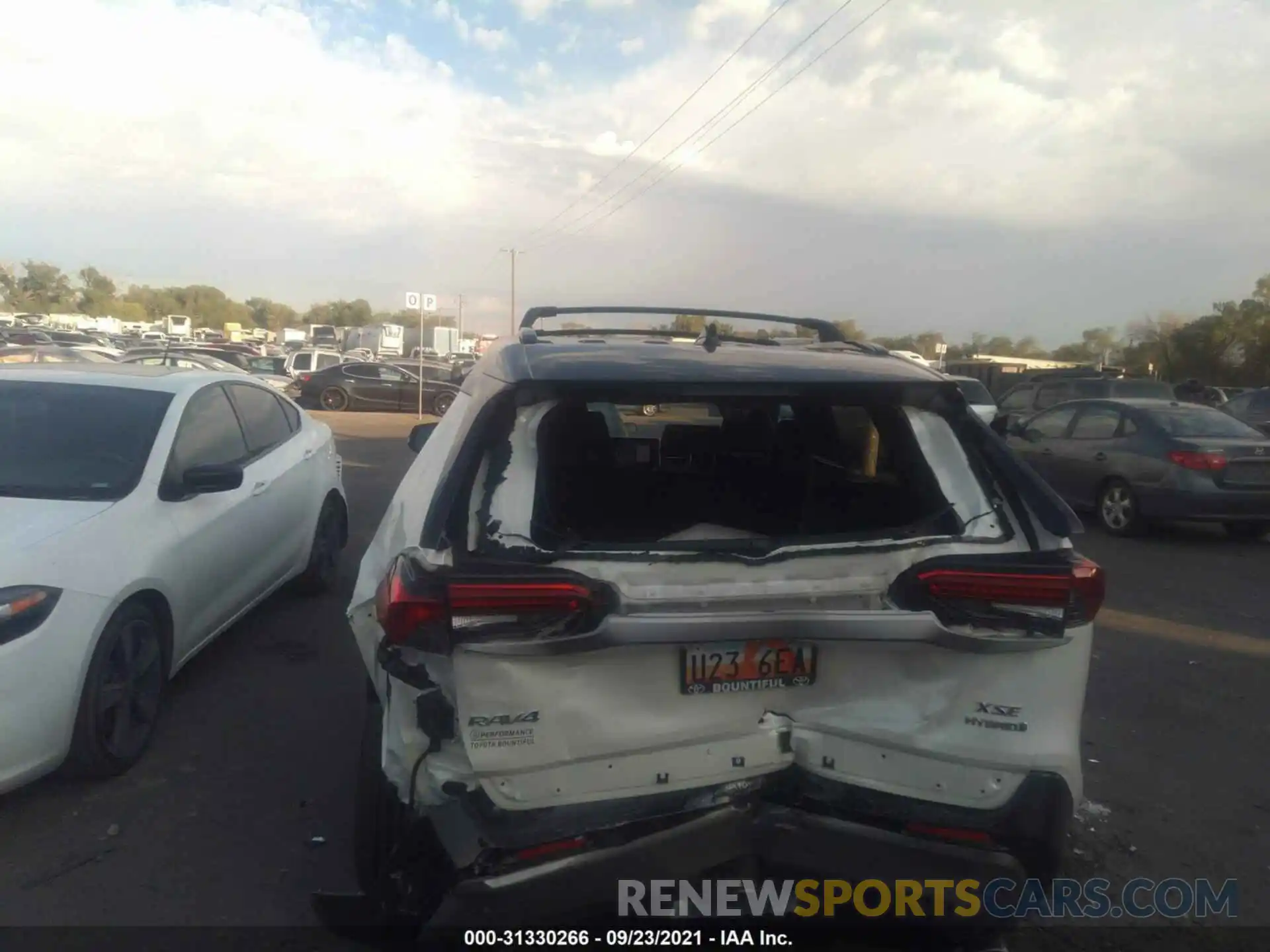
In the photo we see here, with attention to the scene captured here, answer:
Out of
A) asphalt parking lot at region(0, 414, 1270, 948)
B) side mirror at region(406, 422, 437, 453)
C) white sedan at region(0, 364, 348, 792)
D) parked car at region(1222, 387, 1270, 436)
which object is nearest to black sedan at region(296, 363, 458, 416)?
parked car at region(1222, 387, 1270, 436)

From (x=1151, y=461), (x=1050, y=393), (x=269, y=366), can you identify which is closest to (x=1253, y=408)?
(x=1050, y=393)

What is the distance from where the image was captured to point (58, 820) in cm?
387

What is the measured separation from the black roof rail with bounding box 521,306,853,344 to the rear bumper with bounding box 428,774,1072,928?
2260 mm

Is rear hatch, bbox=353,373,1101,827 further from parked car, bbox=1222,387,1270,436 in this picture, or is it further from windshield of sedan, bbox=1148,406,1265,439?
parked car, bbox=1222,387,1270,436

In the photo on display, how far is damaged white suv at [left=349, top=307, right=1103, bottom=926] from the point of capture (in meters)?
2.48

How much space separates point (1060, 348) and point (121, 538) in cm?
6128

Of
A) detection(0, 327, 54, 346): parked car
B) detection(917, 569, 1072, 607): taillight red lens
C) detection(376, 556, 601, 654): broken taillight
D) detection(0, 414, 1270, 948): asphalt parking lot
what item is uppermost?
detection(917, 569, 1072, 607): taillight red lens

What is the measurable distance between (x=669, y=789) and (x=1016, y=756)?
3.04 feet

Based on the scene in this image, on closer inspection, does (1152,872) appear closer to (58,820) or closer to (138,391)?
(58,820)

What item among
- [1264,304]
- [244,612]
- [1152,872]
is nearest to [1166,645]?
[1152,872]

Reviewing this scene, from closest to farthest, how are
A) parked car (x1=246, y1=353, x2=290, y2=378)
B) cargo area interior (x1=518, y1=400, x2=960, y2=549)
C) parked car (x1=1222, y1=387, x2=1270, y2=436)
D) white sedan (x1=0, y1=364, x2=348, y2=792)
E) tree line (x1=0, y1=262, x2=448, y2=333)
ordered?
cargo area interior (x1=518, y1=400, x2=960, y2=549) → white sedan (x1=0, y1=364, x2=348, y2=792) → parked car (x1=1222, y1=387, x2=1270, y2=436) → parked car (x1=246, y1=353, x2=290, y2=378) → tree line (x1=0, y1=262, x2=448, y2=333)

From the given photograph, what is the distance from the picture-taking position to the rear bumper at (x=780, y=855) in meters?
2.46

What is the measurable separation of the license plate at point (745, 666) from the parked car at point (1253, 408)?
1564 centimetres

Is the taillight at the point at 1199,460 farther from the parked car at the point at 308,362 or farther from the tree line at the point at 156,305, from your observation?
the tree line at the point at 156,305
